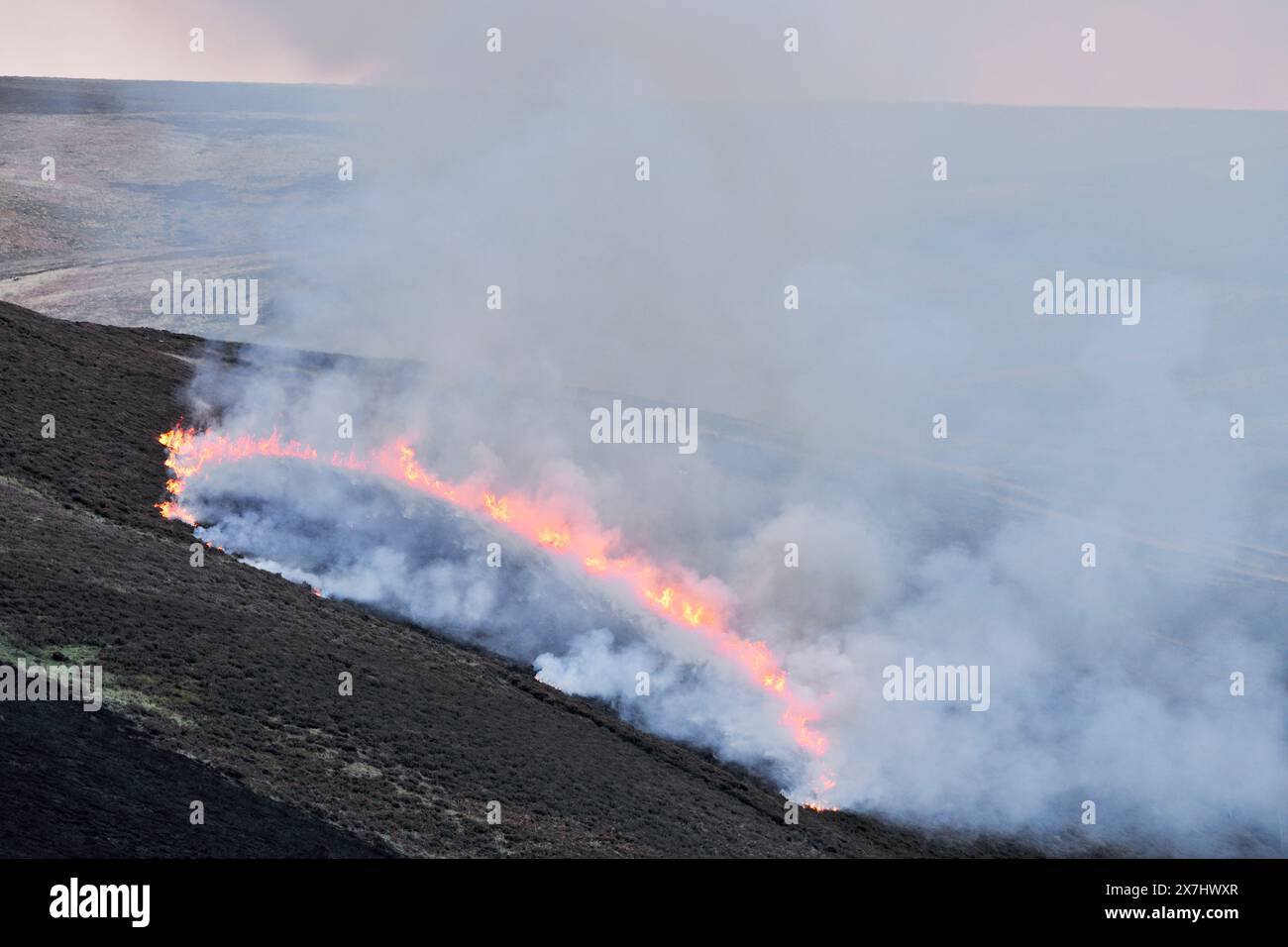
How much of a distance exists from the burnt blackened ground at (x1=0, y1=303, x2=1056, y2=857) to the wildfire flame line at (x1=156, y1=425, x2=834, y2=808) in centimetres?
323

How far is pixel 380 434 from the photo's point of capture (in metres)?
56.2

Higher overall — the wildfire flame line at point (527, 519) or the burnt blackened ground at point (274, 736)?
the wildfire flame line at point (527, 519)

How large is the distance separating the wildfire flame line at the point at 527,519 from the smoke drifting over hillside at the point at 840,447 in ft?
2.98

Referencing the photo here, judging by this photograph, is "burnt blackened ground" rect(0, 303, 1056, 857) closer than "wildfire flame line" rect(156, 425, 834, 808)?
Yes

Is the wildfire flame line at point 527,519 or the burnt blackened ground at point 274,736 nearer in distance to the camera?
the burnt blackened ground at point 274,736

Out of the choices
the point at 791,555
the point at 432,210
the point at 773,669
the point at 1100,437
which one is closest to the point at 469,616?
the point at 773,669

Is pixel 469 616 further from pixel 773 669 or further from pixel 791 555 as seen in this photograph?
pixel 791 555

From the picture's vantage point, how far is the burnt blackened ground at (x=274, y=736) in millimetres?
29344

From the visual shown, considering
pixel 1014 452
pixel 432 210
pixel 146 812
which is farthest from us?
pixel 432 210

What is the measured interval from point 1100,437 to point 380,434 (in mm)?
69829

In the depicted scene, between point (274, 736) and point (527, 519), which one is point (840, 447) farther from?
point (274, 736)

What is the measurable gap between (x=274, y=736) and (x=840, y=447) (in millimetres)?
56183

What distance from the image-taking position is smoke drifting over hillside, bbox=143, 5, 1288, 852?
1833 inches

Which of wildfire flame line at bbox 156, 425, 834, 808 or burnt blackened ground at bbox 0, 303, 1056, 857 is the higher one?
wildfire flame line at bbox 156, 425, 834, 808
